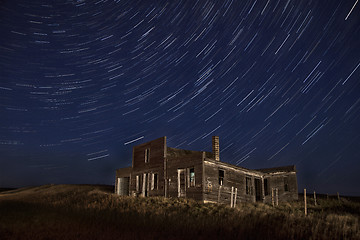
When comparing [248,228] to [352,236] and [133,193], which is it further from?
[133,193]

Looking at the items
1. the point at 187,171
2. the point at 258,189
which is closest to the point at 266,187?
the point at 258,189

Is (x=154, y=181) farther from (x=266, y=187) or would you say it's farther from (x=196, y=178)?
(x=266, y=187)

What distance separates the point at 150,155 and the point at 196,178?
6.69 meters

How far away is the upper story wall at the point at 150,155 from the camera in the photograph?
25.2m

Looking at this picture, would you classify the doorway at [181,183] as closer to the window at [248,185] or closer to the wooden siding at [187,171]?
the wooden siding at [187,171]

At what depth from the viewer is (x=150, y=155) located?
87.7ft

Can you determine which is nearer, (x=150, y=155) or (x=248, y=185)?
(x=248, y=185)

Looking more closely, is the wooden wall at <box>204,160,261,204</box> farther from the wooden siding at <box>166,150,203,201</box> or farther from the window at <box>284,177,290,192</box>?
the window at <box>284,177,290,192</box>

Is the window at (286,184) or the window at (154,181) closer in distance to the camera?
the window at (154,181)

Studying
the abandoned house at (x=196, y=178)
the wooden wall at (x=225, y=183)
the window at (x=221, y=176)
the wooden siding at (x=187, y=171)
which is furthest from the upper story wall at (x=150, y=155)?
the window at (x=221, y=176)

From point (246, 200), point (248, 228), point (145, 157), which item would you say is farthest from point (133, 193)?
point (248, 228)

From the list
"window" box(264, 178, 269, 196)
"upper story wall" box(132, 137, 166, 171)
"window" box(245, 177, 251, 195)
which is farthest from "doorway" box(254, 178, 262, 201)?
"upper story wall" box(132, 137, 166, 171)

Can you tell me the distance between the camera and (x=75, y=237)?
843cm

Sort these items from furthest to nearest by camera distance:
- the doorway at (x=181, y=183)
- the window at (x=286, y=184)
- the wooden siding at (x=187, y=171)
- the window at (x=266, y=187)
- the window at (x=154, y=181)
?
the window at (x=286, y=184) → the window at (x=266, y=187) → the window at (x=154, y=181) → the doorway at (x=181, y=183) → the wooden siding at (x=187, y=171)
